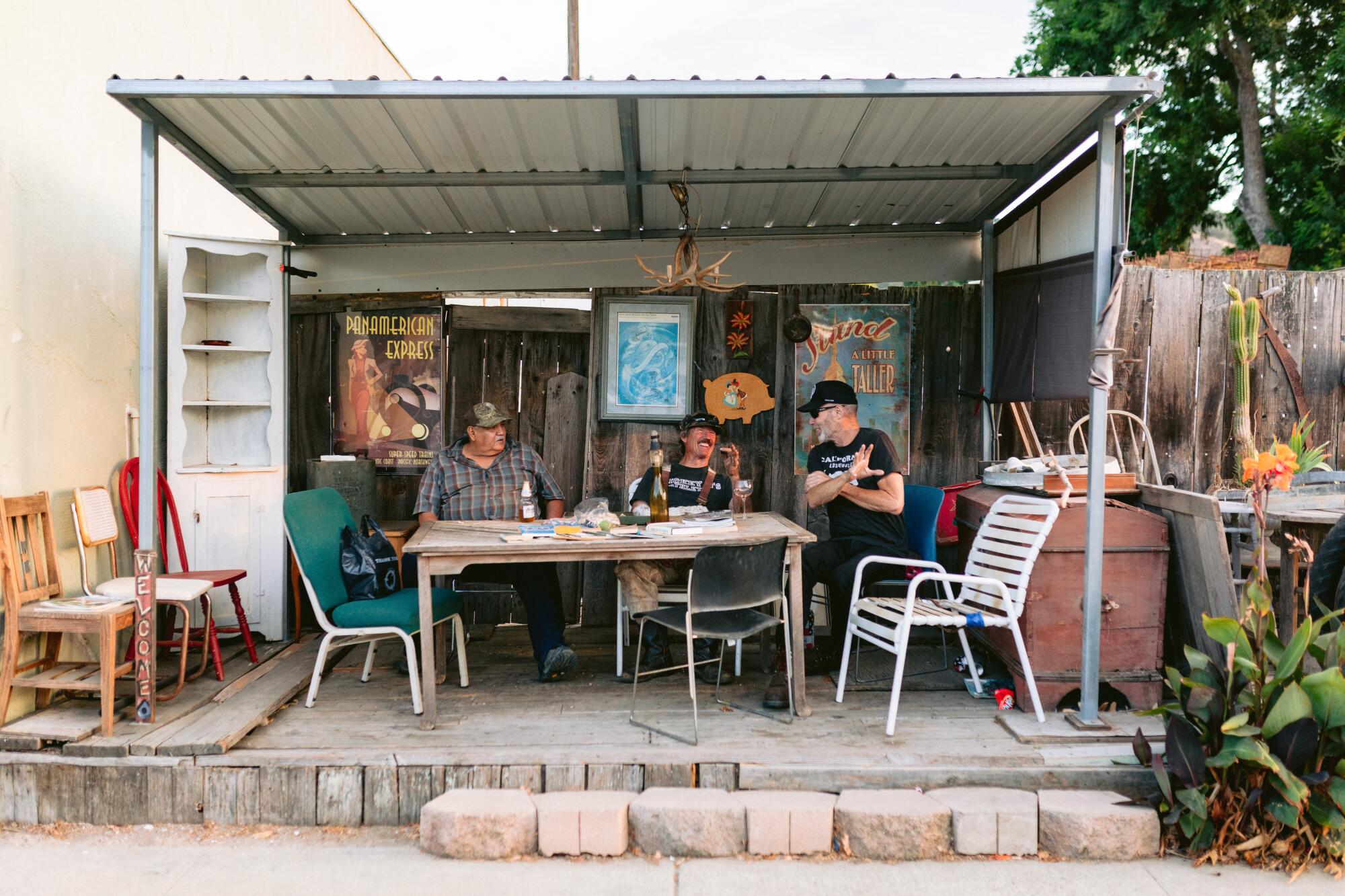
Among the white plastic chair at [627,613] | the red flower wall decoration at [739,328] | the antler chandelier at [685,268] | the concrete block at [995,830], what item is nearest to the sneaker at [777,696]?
the white plastic chair at [627,613]

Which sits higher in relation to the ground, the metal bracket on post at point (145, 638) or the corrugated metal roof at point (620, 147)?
the corrugated metal roof at point (620, 147)

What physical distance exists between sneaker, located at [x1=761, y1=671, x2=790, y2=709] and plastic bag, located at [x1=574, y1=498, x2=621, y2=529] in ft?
3.60

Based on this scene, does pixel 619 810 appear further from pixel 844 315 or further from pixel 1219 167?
pixel 1219 167

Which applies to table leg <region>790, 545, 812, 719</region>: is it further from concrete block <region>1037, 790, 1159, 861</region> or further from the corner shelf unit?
the corner shelf unit

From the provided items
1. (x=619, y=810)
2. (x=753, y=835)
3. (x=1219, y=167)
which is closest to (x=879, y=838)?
(x=753, y=835)

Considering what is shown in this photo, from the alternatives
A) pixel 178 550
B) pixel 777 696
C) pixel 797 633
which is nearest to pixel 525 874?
pixel 777 696

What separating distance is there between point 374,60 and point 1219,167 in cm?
1198

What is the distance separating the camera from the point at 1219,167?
12828 millimetres

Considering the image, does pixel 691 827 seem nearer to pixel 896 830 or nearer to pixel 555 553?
pixel 896 830

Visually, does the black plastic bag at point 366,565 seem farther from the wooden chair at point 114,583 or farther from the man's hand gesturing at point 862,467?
the man's hand gesturing at point 862,467

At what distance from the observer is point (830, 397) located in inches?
189

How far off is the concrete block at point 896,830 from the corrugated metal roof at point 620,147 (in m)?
2.85

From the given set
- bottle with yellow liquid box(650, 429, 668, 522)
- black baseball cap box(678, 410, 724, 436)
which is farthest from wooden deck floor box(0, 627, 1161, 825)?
black baseball cap box(678, 410, 724, 436)

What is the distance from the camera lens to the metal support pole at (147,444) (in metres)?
3.78
